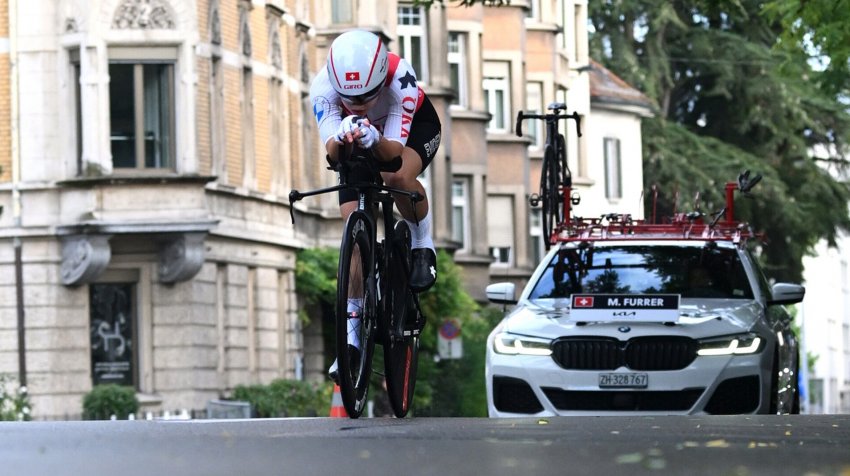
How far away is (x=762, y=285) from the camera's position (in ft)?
54.6

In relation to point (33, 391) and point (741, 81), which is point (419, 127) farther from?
point (741, 81)

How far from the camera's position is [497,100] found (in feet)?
190

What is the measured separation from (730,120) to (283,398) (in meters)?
24.5

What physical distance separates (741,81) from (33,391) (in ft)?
87.9

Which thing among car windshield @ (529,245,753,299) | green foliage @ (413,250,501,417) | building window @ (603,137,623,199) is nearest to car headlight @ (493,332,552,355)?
car windshield @ (529,245,753,299)

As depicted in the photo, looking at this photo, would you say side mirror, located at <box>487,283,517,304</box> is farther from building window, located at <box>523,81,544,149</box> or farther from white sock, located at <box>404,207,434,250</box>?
building window, located at <box>523,81,544,149</box>

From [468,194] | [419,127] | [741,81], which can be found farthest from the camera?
[741,81]

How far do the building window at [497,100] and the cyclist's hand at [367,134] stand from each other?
46.1 meters

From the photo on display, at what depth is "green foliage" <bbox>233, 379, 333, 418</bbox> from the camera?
38.4m

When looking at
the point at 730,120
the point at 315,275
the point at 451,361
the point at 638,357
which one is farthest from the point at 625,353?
the point at 730,120

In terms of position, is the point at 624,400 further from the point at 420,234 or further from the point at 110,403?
the point at 110,403

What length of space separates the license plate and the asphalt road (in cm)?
338

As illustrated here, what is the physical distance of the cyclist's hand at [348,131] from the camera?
37.5 feet

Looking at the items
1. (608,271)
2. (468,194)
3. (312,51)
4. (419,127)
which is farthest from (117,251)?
(419,127)
